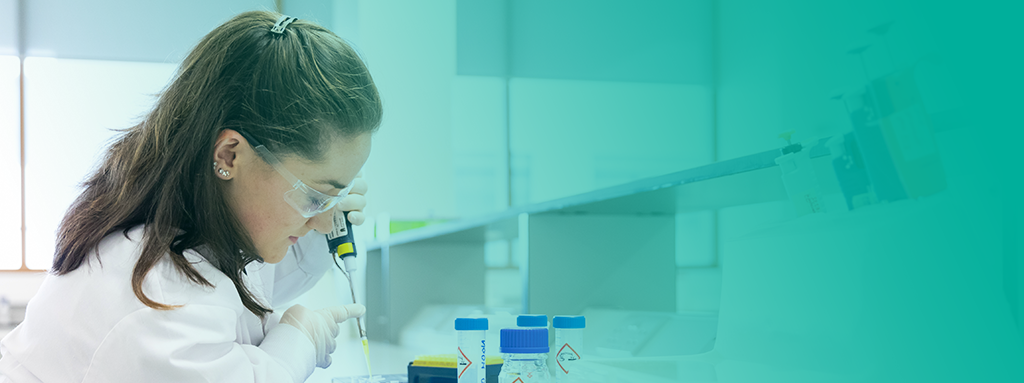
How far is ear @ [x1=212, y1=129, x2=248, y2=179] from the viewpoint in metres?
0.88

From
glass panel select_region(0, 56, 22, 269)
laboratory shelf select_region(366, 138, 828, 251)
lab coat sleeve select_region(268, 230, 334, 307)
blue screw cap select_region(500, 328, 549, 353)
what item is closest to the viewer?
laboratory shelf select_region(366, 138, 828, 251)

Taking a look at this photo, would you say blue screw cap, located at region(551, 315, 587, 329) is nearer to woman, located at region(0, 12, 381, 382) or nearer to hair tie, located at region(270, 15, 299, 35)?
woman, located at region(0, 12, 381, 382)

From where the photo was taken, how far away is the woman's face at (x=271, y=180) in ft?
2.94

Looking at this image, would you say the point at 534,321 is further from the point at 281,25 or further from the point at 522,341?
the point at 281,25

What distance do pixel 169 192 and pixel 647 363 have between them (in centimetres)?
73

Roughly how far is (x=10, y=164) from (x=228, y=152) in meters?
4.18

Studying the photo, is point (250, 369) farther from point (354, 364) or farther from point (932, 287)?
point (354, 364)

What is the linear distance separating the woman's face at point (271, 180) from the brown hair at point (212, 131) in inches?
0.6

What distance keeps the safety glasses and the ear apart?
0.04ft

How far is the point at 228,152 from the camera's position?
0.89 m

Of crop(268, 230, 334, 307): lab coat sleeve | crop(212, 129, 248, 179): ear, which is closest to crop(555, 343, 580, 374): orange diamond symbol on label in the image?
crop(212, 129, 248, 179): ear

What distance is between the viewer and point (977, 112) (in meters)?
0.38
